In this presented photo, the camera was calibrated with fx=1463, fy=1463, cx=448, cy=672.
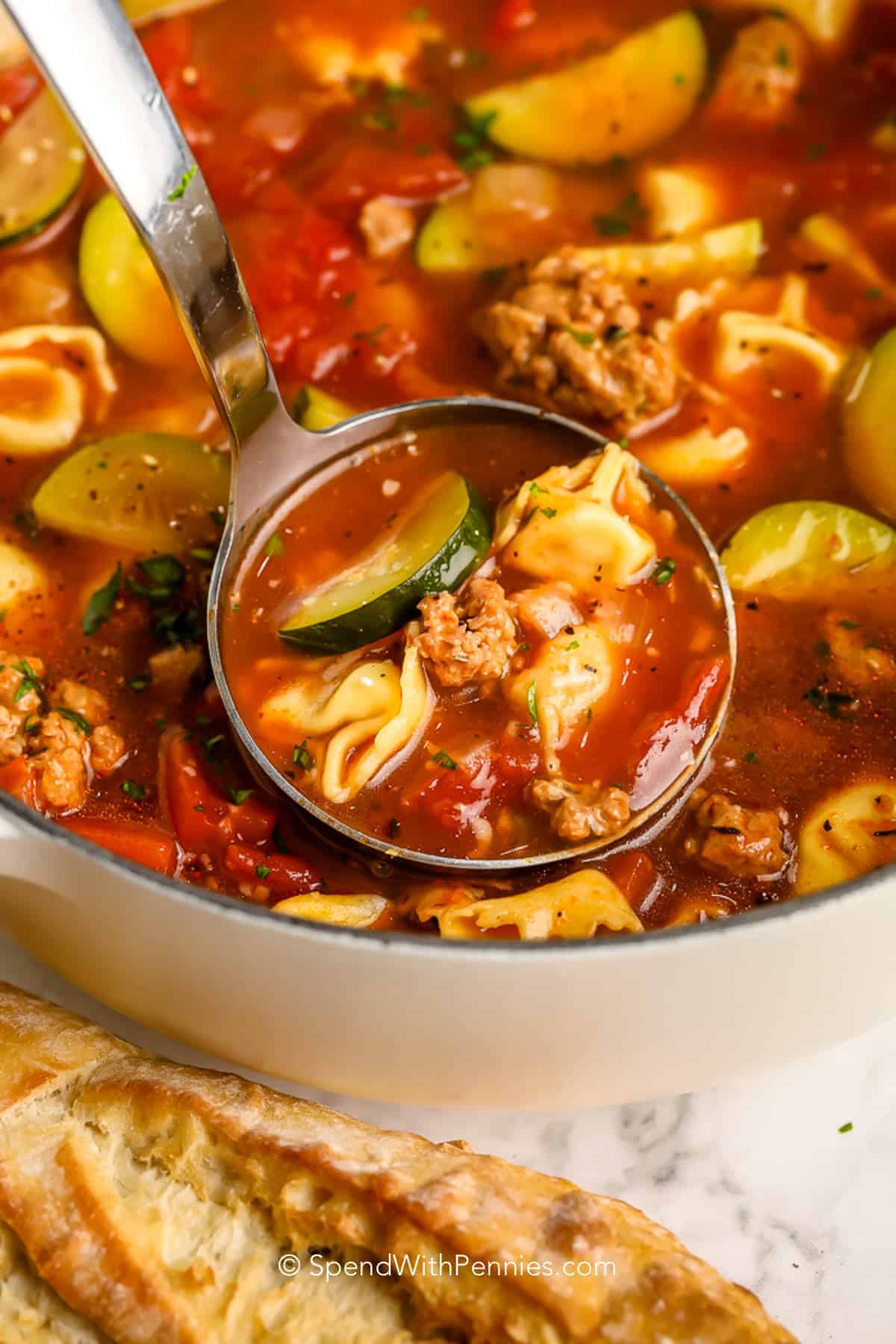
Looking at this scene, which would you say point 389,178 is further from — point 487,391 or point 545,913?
point 545,913

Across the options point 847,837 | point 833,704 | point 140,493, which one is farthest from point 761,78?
point 847,837

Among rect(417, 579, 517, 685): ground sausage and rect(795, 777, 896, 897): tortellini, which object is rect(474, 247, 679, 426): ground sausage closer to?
rect(417, 579, 517, 685): ground sausage

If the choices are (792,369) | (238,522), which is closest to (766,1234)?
(238,522)

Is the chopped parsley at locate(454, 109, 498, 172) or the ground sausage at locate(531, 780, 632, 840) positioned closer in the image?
the ground sausage at locate(531, 780, 632, 840)

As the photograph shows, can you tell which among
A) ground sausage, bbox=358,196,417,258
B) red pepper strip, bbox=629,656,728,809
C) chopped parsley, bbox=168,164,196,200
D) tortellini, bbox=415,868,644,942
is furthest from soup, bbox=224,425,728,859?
ground sausage, bbox=358,196,417,258

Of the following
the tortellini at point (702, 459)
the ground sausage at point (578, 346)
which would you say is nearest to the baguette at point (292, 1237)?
the tortellini at point (702, 459)

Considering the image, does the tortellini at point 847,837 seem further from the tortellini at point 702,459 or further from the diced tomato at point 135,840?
the diced tomato at point 135,840

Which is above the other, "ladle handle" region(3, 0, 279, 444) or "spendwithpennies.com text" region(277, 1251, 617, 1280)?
"ladle handle" region(3, 0, 279, 444)
